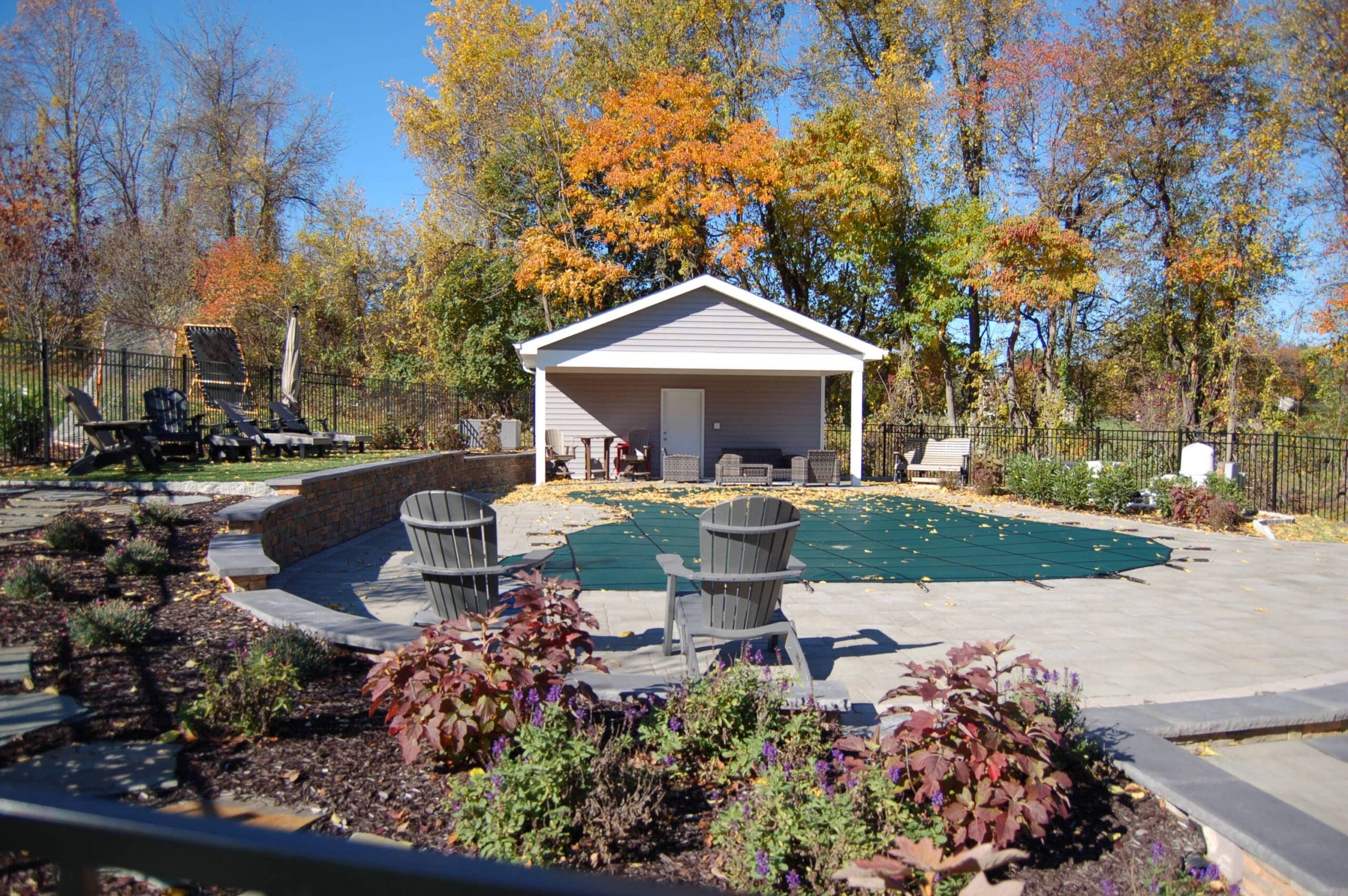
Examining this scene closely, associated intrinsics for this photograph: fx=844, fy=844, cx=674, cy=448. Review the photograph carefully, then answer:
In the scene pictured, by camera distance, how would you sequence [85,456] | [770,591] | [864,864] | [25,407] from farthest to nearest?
[25,407]
[85,456]
[770,591]
[864,864]

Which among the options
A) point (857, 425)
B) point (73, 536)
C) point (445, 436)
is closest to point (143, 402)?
point (445, 436)

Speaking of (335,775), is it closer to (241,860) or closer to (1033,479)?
(241,860)

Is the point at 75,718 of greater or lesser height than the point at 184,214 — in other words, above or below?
below

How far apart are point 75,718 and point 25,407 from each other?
8.68 m

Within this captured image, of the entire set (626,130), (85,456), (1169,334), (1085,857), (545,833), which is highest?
(626,130)

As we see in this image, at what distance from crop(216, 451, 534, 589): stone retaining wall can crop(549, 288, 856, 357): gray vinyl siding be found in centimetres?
518

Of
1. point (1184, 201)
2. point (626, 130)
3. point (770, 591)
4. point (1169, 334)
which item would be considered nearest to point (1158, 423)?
point (1169, 334)

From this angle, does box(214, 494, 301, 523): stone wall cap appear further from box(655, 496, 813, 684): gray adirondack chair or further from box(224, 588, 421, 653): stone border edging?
box(655, 496, 813, 684): gray adirondack chair

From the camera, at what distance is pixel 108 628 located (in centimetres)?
416

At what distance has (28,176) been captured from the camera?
20922mm

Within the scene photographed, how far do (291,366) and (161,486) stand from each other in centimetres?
772

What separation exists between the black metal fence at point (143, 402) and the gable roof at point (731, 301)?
2991mm

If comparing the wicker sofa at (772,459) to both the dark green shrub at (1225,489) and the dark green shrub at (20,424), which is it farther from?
the dark green shrub at (20,424)

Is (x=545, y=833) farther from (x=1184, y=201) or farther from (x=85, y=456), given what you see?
(x=1184, y=201)
